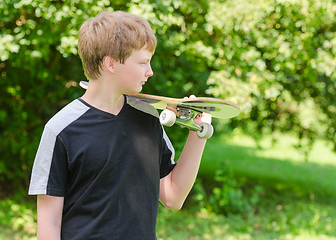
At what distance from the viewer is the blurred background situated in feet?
15.0

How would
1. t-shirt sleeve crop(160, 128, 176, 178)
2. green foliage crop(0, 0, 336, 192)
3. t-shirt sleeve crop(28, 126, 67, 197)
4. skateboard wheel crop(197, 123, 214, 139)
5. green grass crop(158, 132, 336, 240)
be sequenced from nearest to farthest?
t-shirt sleeve crop(28, 126, 67, 197), skateboard wheel crop(197, 123, 214, 139), t-shirt sleeve crop(160, 128, 176, 178), green foliage crop(0, 0, 336, 192), green grass crop(158, 132, 336, 240)

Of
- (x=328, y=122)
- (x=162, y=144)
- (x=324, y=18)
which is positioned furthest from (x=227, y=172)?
(x=162, y=144)

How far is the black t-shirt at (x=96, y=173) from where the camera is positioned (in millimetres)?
1342

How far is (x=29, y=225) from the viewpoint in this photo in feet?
19.0

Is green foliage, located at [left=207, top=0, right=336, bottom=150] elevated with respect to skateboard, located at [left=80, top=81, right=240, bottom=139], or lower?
lower

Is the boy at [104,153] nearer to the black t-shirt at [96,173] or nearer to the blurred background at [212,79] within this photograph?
the black t-shirt at [96,173]

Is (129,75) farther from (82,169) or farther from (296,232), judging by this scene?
(296,232)

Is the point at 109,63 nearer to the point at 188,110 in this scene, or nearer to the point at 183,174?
the point at 188,110

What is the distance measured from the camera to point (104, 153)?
1366 mm

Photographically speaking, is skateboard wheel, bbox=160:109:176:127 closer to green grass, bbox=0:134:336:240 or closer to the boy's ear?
the boy's ear

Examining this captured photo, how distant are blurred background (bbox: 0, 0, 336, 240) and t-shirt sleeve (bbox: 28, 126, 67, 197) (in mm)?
2876

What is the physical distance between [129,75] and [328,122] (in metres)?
6.55

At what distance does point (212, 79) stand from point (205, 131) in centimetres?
354

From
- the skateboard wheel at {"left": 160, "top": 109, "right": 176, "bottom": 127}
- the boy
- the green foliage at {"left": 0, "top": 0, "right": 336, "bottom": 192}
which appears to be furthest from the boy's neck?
the green foliage at {"left": 0, "top": 0, "right": 336, "bottom": 192}
